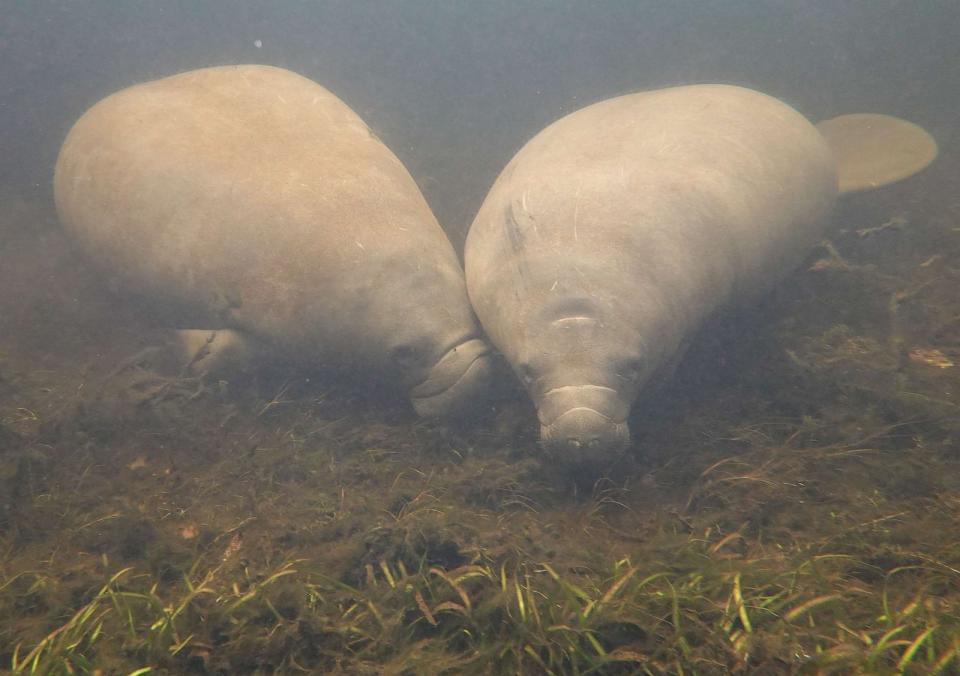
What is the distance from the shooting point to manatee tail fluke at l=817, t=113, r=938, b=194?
690 cm

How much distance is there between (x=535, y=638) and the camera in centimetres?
264

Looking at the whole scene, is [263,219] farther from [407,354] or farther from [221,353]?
[407,354]

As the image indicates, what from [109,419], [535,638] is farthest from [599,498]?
[109,419]

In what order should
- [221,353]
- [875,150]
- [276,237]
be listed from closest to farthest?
[276,237], [221,353], [875,150]

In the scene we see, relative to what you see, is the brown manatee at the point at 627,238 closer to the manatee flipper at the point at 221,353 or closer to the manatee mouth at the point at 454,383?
the manatee mouth at the point at 454,383

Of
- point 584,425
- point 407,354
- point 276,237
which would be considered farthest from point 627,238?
point 276,237

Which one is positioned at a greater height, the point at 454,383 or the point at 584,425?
the point at 584,425

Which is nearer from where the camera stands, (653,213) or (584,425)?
(584,425)

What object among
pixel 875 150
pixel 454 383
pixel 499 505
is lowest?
pixel 499 505

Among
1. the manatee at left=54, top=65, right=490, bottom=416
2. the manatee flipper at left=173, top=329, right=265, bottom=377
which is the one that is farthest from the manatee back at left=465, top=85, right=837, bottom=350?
the manatee flipper at left=173, top=329, right=265, bottom=377

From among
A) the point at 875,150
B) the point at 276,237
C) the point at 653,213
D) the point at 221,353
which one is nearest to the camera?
the point at 653,213

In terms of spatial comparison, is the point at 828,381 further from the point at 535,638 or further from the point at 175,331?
the point at 175,331

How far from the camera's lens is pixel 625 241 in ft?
14.3

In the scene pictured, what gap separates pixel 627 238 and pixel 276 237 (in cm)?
295
